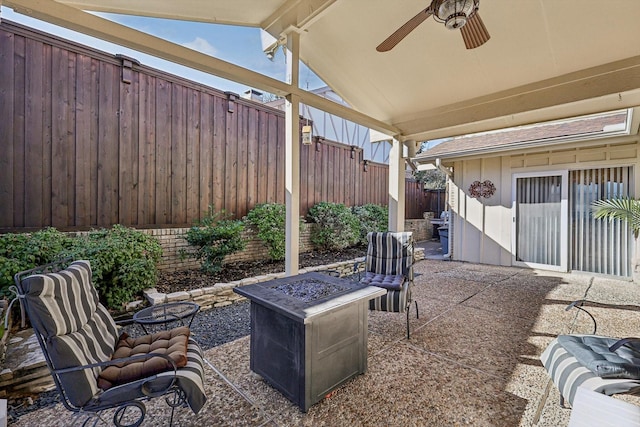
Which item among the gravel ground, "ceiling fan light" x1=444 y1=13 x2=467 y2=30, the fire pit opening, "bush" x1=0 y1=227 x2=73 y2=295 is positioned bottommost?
the gravel ground

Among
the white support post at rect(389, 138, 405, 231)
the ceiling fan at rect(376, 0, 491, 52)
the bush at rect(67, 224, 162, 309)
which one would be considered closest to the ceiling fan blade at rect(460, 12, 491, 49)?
the ceiling fan at rect(376, 0, 491, 52)

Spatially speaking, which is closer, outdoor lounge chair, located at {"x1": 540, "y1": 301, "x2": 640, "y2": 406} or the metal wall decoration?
outdoor lounge chair, located at {"x1": 540, "y1": 301, "x2": 640, "y2": 406}

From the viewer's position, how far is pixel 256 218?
227 inches

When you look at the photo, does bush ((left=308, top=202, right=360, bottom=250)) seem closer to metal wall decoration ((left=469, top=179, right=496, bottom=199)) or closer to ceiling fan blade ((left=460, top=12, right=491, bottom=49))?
metal wall decoration ((left=469, top=179, right=496, bottom=199))

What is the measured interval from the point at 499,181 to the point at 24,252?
848 cm

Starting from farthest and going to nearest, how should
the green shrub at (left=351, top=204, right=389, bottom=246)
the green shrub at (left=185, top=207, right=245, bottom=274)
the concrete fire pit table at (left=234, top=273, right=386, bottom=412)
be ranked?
the green shrub at (left=351, top=204, right=389, bottom=246) < the green shrub at (left=185, top=207, right=245, bottom=274) < the concrete fire pit table at (left=234, top=273, right=386, bottom=412)

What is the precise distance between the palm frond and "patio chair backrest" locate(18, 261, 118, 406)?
734 centimetres

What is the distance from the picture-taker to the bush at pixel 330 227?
727 centimetres

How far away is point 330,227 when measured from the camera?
7.29 m

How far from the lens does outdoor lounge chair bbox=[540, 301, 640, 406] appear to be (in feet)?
5.41

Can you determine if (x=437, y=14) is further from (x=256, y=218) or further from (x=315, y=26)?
(x=256, y=218)

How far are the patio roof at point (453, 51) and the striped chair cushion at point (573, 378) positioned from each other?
294 cm

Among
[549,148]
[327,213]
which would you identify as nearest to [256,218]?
[327,213]

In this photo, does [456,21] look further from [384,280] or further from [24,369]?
[24,369]
